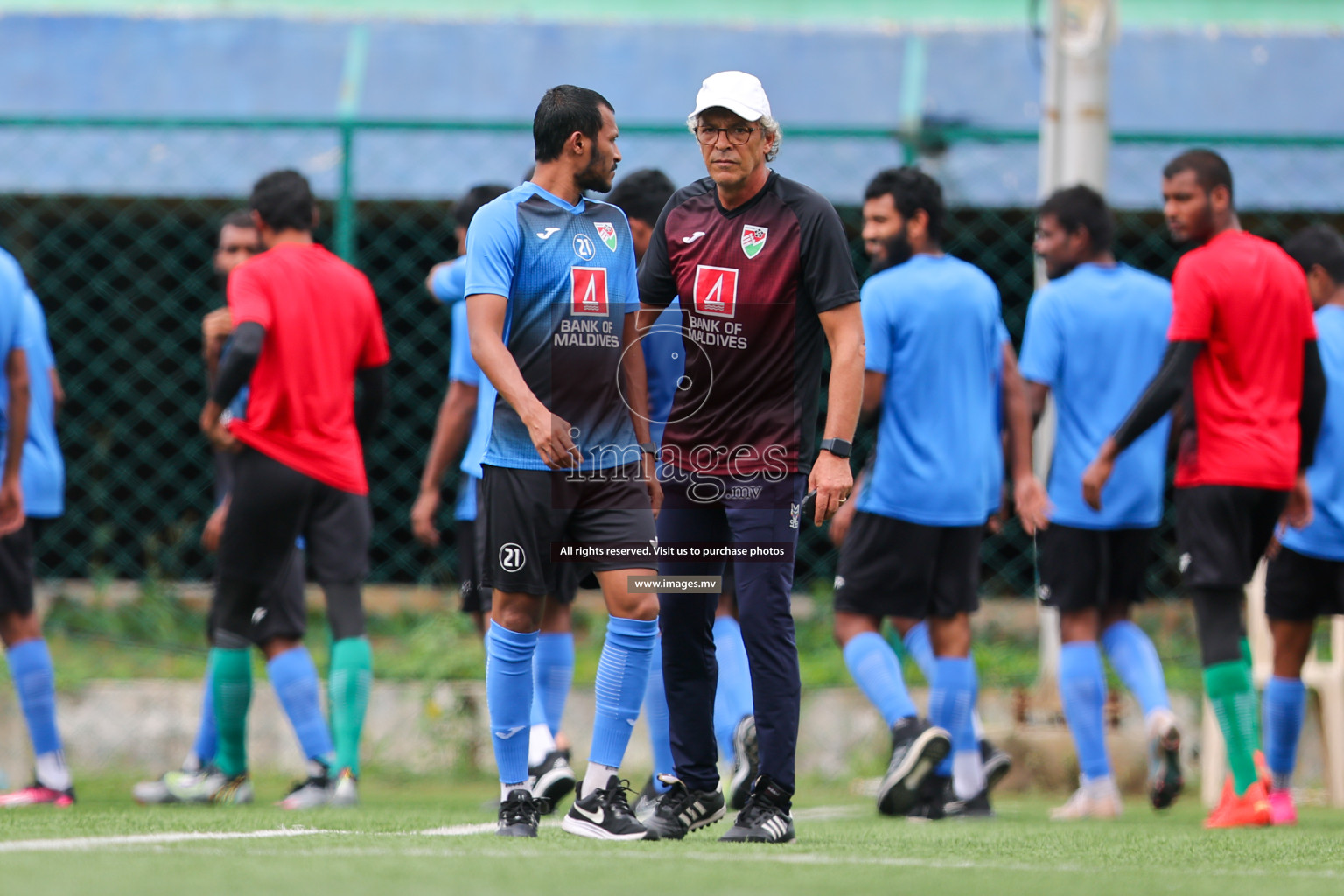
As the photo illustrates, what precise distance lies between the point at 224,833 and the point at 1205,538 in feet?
10.3

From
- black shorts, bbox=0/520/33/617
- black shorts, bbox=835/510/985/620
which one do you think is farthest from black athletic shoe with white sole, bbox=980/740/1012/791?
black shorts, bbox=0/520/33/617

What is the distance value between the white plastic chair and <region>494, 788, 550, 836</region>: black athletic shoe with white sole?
11.3 feet

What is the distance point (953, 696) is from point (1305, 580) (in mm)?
1269

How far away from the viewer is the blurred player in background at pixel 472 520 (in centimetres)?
590

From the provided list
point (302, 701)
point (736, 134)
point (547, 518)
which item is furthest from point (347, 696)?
point (736, 134)

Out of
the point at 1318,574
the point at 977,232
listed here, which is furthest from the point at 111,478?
the point at 1318,574

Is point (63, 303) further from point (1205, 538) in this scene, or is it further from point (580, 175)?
point (1205, 538)

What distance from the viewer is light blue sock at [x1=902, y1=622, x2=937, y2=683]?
6.61 m

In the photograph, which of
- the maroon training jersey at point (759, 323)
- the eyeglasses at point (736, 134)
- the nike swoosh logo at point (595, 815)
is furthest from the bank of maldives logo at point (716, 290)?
the nike swoosh logo at point (595, 815)

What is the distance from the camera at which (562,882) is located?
127 inches

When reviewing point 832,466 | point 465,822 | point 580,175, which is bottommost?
point 465,822

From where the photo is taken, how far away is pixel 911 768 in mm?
5625

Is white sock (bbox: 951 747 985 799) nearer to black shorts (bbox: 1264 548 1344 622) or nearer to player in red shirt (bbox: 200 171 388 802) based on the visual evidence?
black shorts (bbox: 1264 548 1344 622)

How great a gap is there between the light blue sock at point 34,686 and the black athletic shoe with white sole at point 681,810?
2.74 m
